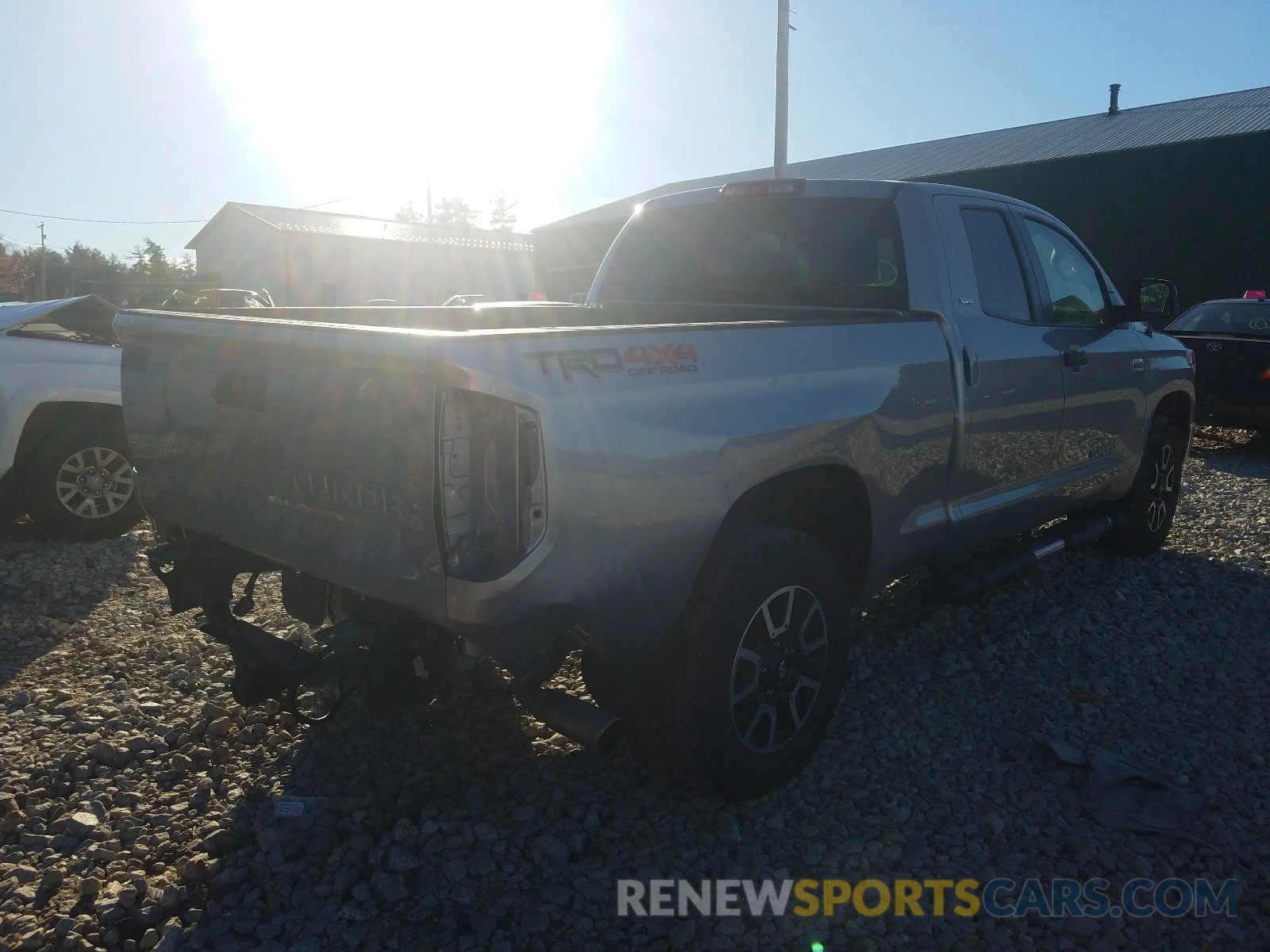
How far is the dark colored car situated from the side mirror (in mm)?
4326

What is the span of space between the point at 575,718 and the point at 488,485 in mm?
705

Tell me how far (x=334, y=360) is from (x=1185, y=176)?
1994 cm

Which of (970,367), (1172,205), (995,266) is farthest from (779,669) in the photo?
(1172,205)

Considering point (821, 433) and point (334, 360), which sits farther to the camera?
point (821, 433)

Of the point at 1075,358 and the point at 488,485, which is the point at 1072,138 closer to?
the point at 1075,358

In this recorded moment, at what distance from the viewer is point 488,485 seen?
2408 mm

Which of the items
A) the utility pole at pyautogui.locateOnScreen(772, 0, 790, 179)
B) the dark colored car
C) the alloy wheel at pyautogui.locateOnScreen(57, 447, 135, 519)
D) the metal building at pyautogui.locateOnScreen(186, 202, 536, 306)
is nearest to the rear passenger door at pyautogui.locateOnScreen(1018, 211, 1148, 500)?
the dark colored car

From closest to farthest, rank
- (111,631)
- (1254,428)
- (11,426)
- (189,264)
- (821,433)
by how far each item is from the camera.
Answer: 1. (821,433)
2. (111,631)
3. (11,426)
4. (1254,428)
5. (189,264)

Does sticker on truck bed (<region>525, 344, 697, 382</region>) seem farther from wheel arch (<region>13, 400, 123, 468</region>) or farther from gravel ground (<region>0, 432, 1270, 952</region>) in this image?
wheel arch (<region>13, 400, 123, 468</region>)

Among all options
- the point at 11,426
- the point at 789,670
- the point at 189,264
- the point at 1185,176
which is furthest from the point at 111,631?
the point at 189,264

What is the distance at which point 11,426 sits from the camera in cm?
574

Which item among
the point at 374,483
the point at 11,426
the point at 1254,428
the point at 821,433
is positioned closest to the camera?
the point at 374,483

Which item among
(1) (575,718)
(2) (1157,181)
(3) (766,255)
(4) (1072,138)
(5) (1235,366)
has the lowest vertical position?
(1) (575,718)

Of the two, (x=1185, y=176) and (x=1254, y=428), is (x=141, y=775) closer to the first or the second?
(x=1254, y=428)
